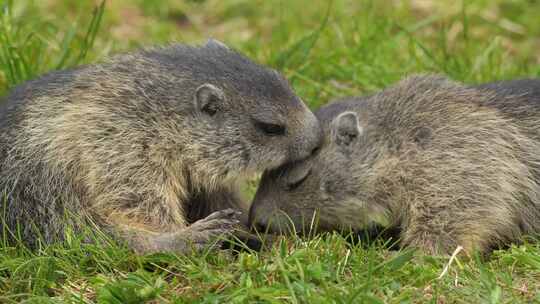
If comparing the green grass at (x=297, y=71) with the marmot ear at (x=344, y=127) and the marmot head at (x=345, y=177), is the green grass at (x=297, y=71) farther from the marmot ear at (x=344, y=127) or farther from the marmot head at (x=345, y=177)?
the marmot ear at (x=344, y=127)

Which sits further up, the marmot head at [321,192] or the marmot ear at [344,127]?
the marmot ear at [344,127]

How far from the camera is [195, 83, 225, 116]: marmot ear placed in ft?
22.9

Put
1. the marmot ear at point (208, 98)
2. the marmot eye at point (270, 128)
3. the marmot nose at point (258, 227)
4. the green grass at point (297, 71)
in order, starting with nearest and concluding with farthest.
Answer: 1. the green grass at point (297, 71)
2. the marmot ear at point (208, 98)
3. the marmot eye at point (270, 128)
4. the marmot nose at point (258, 227)

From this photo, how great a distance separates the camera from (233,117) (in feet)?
23.4

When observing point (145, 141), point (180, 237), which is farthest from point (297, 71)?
point (180, 237)

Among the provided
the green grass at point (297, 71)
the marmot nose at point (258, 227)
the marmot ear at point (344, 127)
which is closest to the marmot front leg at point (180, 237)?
the green grass at point (297, 71)

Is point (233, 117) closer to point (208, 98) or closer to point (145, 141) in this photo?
point (208, 98)

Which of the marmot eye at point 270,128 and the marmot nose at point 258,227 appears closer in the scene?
the marmot eye at point 270,128

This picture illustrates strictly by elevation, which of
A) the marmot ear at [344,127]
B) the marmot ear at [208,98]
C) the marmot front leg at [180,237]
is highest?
the marmot ear at [208,98]

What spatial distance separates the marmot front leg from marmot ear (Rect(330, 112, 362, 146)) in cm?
135

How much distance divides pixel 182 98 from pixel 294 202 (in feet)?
4.06

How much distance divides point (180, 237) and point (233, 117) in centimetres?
109

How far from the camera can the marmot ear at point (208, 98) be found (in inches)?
275

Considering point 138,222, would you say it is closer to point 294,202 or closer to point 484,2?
point 294,202
